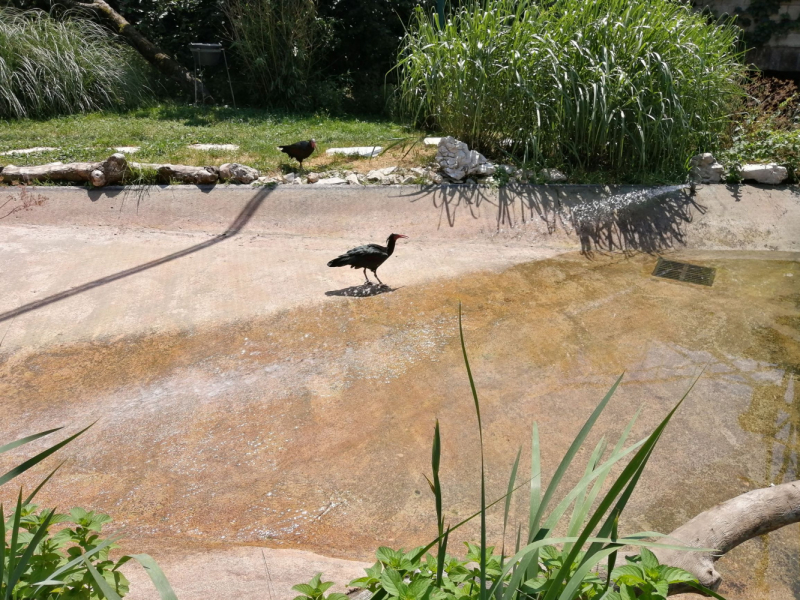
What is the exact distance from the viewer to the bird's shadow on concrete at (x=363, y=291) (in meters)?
4.98

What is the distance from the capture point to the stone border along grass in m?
6.30

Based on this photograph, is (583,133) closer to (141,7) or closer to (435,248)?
(435,248)

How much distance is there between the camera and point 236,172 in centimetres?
650

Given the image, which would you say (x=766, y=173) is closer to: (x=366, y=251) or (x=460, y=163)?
(x=460, y=163)

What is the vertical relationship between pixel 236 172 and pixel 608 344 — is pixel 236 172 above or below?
above

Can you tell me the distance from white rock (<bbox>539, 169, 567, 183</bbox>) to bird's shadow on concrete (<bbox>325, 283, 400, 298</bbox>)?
2.60 meters

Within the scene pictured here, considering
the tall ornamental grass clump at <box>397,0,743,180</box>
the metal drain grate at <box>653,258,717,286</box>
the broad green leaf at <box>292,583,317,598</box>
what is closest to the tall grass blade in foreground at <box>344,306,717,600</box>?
the broad green leaf at <box>292,583,317,598</box>

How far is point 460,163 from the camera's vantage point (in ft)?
22.4

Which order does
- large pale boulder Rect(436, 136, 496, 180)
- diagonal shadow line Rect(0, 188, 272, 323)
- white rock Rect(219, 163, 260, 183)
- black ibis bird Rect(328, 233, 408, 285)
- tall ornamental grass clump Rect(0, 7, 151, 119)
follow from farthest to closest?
tall ornamental grass clump Rect(0, 7, 151, 119) < large pale boulder Rect(436, 136, 496, 180) < white rock Rect(219, 163, 260, 183) < black ibis bird Rect(328, 233, 408, 285) < diagonal shadow line Rect(0, 188, 272, 323)

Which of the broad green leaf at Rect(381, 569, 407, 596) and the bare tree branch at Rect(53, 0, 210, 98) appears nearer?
the broad green leaf at Rect(381, 569, 407, 596)

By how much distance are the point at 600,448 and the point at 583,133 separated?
582cm

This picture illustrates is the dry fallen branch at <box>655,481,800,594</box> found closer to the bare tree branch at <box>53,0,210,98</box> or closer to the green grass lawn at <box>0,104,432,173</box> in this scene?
the green grass lawn at <box>0,104,432,173</box>

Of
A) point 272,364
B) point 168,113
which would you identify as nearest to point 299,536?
point 272,364

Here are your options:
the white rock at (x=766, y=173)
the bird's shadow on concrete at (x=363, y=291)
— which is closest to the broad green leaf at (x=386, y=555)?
the bird's shadow on concrete at (x=363, y=291)
